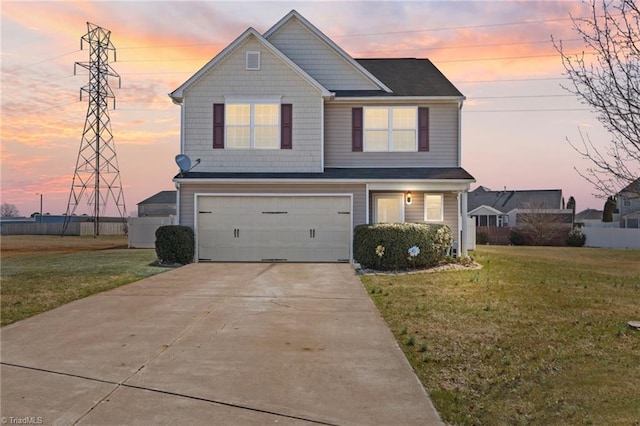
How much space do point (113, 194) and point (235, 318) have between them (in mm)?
43757

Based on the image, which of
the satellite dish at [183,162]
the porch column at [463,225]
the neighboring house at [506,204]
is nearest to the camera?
the satellite dish at [183,162]

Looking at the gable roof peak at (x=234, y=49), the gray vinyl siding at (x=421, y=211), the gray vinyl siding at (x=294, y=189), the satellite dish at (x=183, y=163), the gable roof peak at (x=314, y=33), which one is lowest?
the gray vinyl siding at (x=421, y=211)

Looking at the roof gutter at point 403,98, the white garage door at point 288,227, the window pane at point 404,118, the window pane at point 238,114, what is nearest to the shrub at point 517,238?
the roof gutter at point 403,98

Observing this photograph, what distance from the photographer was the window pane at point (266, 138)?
18203mm

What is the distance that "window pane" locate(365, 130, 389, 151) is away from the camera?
18953 mm

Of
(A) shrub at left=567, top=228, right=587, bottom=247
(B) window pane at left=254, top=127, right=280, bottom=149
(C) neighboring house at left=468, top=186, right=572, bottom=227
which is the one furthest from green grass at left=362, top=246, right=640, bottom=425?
(C) neighboring house at left=468, top=186, right=572, bottom=227

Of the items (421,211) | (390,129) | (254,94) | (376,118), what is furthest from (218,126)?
(421,211)

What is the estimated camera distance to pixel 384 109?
19031 mm

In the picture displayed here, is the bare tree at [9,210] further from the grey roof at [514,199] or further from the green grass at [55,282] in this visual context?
the green grass at [55,282]

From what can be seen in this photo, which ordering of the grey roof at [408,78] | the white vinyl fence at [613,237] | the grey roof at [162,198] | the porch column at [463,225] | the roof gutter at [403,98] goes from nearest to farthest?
the porch column at [463,225]
the roof gutter at [403,98]
the grey roof at [408,78]
the white vinyl fence at [613,237]
the grey roof at [162,198]

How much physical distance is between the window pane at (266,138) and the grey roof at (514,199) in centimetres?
4174

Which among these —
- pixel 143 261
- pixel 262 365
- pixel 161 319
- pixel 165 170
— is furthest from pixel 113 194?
pixel 262 365

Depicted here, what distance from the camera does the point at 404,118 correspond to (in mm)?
19031

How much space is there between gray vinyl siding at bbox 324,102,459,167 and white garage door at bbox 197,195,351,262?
1.98m
